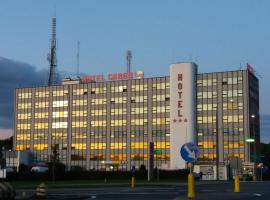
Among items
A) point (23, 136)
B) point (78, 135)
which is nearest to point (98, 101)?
point (78, 135)

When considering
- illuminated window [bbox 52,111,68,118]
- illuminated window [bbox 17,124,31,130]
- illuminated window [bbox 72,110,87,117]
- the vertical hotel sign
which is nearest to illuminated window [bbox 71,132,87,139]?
illuminated window [bbox 72,110,87,117]

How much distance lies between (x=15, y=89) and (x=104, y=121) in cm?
3593

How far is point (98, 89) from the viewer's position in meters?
162

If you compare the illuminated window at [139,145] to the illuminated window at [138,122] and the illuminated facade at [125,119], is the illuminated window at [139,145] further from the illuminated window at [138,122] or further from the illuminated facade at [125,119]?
the illuminated window at [138,122]

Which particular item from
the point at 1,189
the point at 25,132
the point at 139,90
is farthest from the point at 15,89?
the point at 1,189

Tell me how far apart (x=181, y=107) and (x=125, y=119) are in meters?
20.5

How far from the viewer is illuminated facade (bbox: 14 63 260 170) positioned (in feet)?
470

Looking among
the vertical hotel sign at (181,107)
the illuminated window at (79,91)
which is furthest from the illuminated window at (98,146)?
the vertical hotel sign at (181,107)

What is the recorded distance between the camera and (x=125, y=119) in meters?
157

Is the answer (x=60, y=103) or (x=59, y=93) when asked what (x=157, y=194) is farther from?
(x=59, y=93)

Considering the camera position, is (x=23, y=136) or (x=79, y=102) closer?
(x=79, y=102)

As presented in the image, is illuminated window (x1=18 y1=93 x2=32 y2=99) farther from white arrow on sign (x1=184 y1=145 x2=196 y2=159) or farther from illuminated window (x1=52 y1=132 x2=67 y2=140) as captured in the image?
white arrow on sign (x1=184 y1=145 x2=196 y2=159)

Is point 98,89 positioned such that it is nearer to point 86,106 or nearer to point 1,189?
point 86,106

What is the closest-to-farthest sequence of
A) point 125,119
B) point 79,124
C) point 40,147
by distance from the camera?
1. point 125,119
2. point 79,124
3. point 40,147
